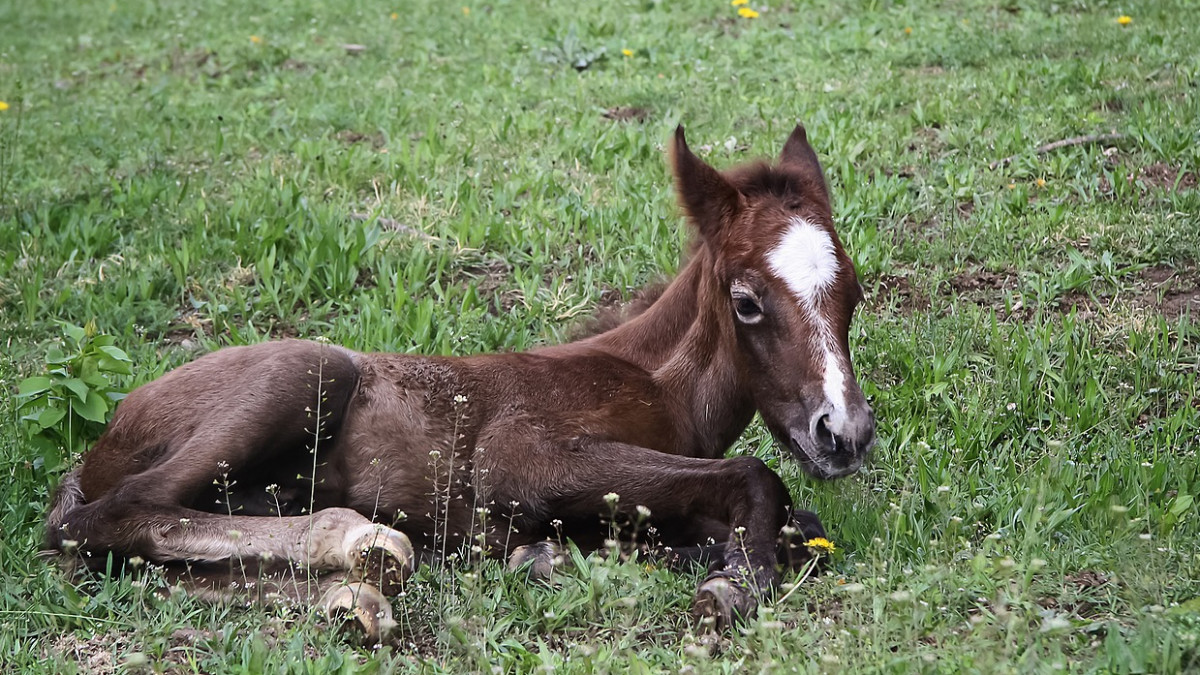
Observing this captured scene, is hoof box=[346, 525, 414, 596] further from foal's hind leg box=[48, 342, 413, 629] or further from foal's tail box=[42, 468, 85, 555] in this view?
foal's tail box=[42, 468, 85, 555]

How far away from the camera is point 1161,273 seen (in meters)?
6.26

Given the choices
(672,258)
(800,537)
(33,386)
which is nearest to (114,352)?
(33,386)

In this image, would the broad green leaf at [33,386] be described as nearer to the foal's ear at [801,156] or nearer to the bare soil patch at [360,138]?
the foal's ear at [801,156]

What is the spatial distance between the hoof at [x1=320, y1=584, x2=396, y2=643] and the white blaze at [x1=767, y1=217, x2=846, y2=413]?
164 cm

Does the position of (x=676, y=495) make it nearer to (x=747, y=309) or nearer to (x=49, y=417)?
(x=747, y=309)

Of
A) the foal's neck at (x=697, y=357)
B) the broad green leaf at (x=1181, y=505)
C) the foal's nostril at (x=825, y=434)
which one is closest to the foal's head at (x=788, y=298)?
the foal's nostril at (x=825, y=434)

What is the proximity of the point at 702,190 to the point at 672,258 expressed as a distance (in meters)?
2.17

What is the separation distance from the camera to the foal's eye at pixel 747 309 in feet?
14.0

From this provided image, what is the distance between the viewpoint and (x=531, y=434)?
4598 mm

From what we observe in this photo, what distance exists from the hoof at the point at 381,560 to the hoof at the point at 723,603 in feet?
3.26

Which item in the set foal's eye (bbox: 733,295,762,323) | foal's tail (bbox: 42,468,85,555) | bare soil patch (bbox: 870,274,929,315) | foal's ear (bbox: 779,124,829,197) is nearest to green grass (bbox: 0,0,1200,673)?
bare soil patch (bbox: 870,274,929,315)

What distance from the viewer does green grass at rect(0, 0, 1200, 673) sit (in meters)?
3.69

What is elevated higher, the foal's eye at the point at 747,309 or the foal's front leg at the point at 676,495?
the foal's eye at the point at 747,309

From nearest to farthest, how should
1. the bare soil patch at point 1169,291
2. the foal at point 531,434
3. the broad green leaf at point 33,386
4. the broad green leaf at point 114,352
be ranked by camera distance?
1. the foal at point 531,434
2. the broad green leaf at point 33,386
3. the broad green leaf at point 114,352
4. the bare soil patch at point 1169,291
